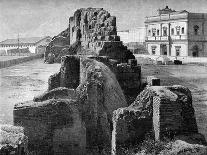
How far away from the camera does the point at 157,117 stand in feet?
23.1

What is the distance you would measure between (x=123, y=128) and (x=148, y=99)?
78 cm

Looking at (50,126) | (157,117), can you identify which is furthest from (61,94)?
(157,117)

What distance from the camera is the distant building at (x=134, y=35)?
63562 mm

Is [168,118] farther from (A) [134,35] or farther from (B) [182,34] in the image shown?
(A) [134,35]

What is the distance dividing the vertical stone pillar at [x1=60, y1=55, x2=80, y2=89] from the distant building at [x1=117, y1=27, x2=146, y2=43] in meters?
49.9

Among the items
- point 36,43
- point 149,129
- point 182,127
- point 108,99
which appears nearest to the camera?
point 182,127

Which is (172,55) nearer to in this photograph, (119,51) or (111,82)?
(119,51)

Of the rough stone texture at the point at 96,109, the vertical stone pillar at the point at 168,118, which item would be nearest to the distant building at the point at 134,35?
the rough stone texture at the point at 96,109

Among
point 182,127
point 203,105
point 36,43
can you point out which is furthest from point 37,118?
point 36,43

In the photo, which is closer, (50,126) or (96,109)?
(50,126)

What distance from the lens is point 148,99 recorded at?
295 inches

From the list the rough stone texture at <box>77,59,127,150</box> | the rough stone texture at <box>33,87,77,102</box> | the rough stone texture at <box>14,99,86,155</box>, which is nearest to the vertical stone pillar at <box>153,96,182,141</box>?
the rough stone texture at <box>14,99,86,155</box>

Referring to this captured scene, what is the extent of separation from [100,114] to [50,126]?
5.64ft

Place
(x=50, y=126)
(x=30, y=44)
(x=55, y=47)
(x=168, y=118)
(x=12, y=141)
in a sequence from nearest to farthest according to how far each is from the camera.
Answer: (x=12, y=141)
(x=168, y=118)
(x=50, y=126)
(x=55, y=47)
(x=30, y=44)
